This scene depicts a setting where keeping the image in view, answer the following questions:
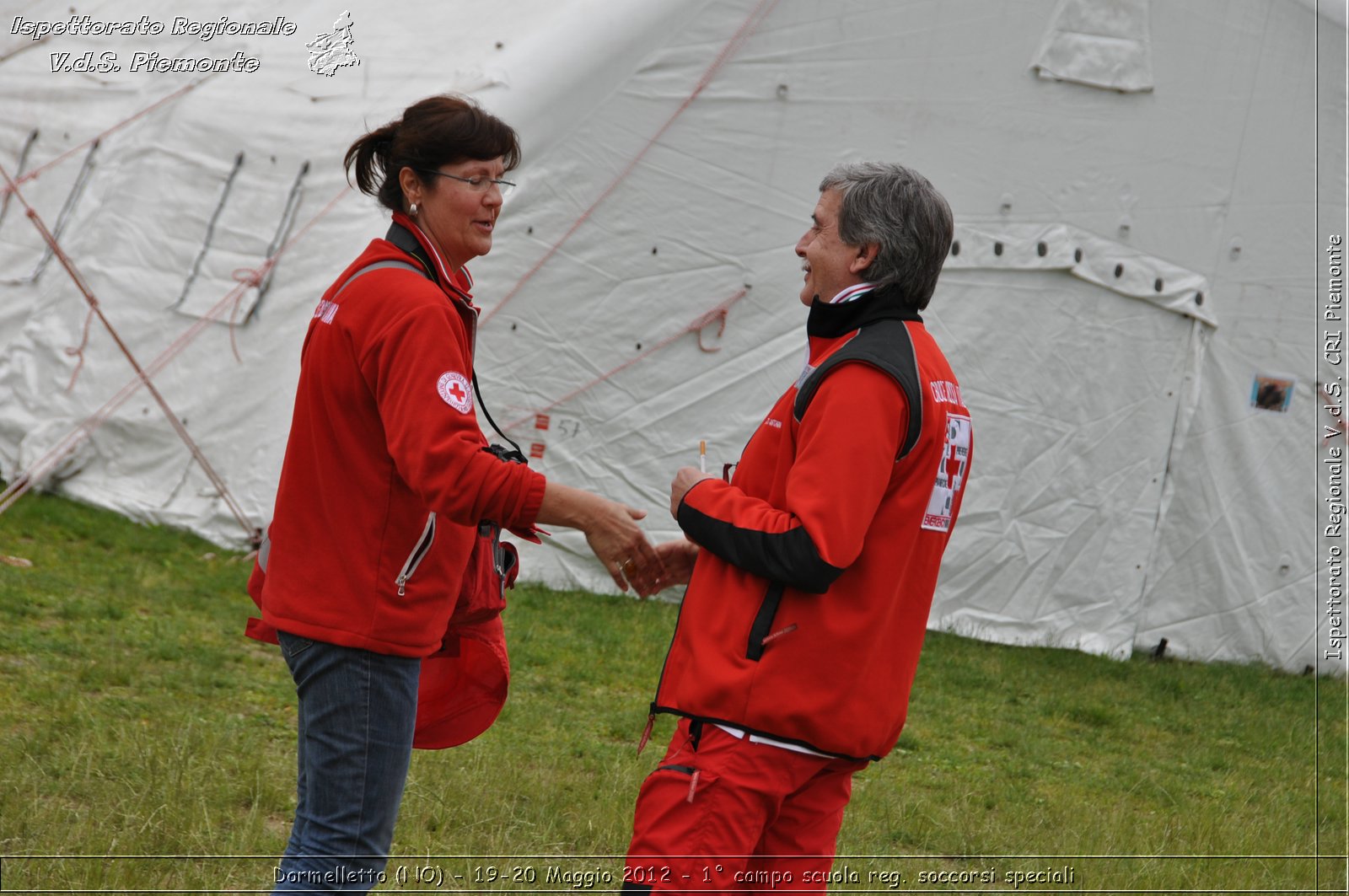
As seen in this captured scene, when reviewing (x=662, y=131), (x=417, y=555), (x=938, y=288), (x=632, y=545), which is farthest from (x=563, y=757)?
(x=938, y=288)

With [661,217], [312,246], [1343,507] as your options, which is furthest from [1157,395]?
[312,246]

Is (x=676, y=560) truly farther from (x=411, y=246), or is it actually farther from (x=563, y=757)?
(x=563, y=757)

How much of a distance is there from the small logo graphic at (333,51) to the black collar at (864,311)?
6.75m

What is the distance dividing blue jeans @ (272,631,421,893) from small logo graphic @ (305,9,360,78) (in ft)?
22.2

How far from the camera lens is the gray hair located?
2.55m

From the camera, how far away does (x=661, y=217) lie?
7.54m

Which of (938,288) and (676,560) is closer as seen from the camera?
(676,560)

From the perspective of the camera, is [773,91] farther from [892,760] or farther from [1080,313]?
[892,760]

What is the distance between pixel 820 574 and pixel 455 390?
72 cm

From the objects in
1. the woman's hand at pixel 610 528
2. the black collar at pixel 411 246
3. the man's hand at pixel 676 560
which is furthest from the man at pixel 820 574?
the black collar at pixel 411 246

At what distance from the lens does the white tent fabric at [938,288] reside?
294 inches

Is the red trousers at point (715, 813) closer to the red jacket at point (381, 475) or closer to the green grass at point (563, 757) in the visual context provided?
the red jacket at point (381, 475)

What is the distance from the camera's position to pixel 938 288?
305 inches

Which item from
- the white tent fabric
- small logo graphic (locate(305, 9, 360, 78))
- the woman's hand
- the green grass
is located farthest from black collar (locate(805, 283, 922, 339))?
small logo graphic (locate(305, 9, 360, 78))
